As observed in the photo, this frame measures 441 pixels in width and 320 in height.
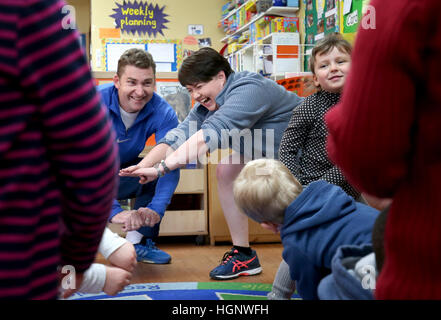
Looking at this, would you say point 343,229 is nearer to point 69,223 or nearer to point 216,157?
point 69,223

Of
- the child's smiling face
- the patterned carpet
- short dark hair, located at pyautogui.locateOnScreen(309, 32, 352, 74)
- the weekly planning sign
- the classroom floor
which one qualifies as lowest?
the classroom floor

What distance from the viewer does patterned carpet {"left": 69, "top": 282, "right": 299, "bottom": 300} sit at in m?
1.44

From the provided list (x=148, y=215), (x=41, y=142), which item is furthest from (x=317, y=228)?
(x=148, y=215)

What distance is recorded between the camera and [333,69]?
147 cm

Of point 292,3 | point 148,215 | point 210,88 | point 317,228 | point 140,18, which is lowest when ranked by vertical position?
point 148,215

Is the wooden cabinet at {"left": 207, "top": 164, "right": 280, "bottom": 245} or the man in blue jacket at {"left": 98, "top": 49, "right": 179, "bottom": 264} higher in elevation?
the man in blue jacket at {"left": 98, "top": 49, "right": 179, "bottom": 264}

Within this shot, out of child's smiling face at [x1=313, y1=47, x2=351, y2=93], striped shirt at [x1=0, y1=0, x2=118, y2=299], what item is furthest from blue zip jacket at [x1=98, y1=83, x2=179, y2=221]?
striped shirt at [x1=0, y1=0, x2=118, y2=299]

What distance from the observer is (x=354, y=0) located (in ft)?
9.27

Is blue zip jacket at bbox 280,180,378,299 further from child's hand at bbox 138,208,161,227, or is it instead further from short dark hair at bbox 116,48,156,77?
short dark hair at bbox 116,48,156,77

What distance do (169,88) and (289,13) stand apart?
1617 millimetres

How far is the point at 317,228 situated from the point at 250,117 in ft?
2.30

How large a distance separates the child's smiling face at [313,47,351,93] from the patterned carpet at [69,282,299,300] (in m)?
0.67

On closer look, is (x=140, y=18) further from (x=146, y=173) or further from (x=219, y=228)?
(x=146, y=173)
